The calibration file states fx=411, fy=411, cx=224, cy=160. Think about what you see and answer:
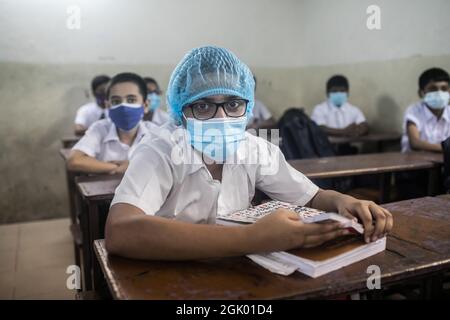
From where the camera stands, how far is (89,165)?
2393 mm

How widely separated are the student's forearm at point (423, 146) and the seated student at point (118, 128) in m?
2.00

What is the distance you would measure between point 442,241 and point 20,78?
4.00m

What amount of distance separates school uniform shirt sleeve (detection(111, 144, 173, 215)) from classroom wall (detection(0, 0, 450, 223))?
Answer: 3.16 m

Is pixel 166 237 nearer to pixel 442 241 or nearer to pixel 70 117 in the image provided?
pixel 442 241

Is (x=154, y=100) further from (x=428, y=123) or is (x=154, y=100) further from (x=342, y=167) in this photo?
(x=428, y=123)

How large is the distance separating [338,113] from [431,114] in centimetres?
151

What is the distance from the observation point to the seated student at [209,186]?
0.91m

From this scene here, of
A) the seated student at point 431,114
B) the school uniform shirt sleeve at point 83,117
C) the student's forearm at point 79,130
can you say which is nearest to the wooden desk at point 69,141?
the student's forearm at point 79,130

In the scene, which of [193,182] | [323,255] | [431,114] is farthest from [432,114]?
[323,255]

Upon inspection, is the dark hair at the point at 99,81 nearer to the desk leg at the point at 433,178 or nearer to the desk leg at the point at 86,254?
the desk leg at the point at 86,254

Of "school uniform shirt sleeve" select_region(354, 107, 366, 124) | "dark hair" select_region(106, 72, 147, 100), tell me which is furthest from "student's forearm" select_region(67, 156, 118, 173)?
"school uniform shirt sleeve" select_region(354, 107, 366, 124)

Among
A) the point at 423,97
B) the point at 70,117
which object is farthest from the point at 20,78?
the point at 423,97

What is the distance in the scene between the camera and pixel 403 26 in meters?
3.83

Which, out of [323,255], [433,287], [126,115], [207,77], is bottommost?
[433,287]
